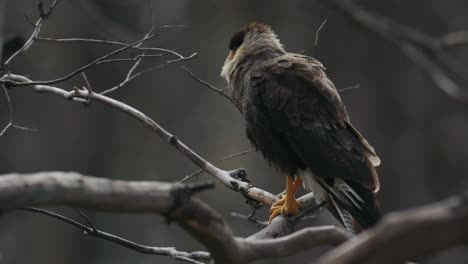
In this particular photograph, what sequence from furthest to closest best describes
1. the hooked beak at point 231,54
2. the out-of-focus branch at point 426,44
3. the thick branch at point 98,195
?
1. the hooked beak at point 231,54
2. the out-of-focus branch at point 426,44
3. the thick branch at point 98,195

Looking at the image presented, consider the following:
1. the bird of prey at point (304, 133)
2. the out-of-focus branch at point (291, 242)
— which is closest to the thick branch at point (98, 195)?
the out-of-focus branch at point (291, 242)

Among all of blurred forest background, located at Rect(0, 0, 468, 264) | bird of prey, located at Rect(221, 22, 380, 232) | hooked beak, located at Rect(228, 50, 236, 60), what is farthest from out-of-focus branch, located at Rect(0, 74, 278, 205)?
blurred forest background, located at Rect(0, 0, 468, 264)

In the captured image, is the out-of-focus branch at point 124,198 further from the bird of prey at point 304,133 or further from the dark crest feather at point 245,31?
the dark crest feather at point 245,31

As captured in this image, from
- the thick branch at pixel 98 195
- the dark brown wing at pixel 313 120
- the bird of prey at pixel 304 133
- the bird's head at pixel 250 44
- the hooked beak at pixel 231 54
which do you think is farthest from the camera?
the hooked beak at pixel 231 54

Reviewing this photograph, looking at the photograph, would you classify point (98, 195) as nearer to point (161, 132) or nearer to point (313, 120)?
point (161, 132)

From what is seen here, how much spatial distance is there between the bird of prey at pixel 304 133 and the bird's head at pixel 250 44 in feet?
0.24

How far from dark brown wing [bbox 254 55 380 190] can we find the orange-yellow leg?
0.18 m

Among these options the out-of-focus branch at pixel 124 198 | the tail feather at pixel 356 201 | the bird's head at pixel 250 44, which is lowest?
the out-of-focus branch at pixel 124 198

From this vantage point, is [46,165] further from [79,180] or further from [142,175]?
[79,180]

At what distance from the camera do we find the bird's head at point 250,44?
17.2 feet

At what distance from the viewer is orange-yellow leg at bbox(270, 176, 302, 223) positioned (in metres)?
4.48

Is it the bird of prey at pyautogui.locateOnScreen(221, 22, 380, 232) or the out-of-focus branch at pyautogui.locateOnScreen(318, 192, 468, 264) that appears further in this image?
the bird of prey at pyautogui.locateOnScreen(221, 22, 380, 232)

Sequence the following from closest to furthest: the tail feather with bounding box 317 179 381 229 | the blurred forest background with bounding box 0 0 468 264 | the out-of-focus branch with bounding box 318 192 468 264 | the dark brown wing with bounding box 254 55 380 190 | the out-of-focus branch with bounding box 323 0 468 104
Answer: the out-of-focus branch with bounding box 318 192 468 264 → the out-of-focus branch with bounding box 323 0 468 104 → the tail feather with bounding box 317 179 381 229 → the dark brown wing with bounding box 254 55 380 190 → the blurred forest background with bounding box 0 0 468 264

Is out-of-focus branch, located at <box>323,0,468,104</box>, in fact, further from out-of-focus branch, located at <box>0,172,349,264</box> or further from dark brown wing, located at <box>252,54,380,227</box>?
out-of-focus branch, located at <box>0,172,349,264</box>
